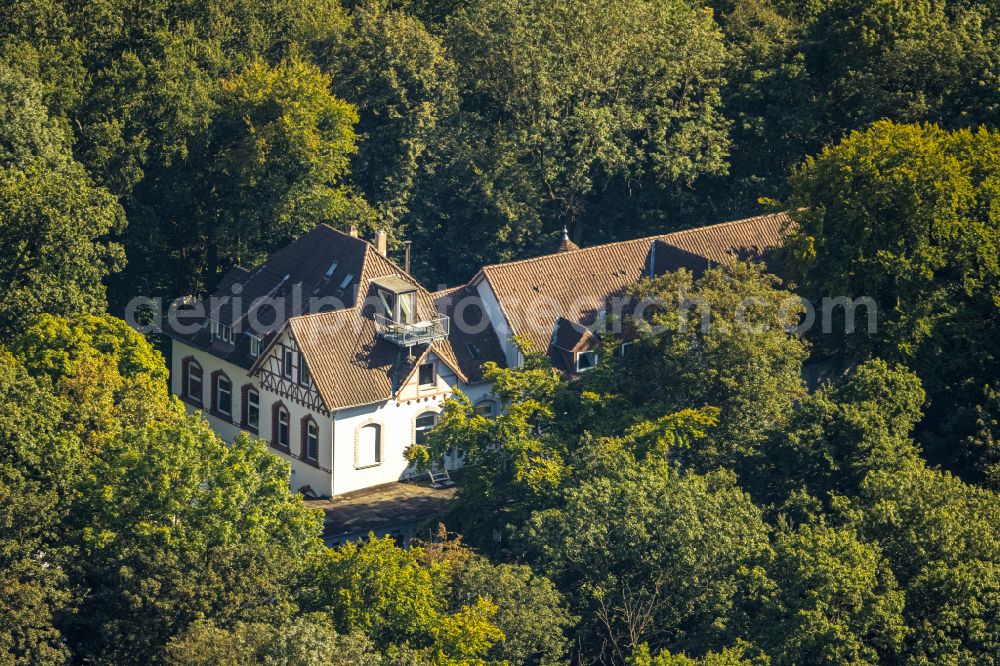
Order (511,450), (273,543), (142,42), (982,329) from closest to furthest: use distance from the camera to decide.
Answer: (273,543) → (511,450) → (982,329) → (142,42)

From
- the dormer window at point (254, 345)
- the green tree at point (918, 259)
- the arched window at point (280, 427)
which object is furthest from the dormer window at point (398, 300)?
the green tree at point (918, 259)

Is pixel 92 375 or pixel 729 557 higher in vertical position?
pixel 92 375

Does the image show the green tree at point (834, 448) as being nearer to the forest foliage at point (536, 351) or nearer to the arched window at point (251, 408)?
the forest foliage at point (536, 351)

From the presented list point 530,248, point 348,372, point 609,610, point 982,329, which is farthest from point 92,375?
point 982,329

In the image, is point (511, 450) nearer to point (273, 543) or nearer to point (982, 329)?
point (273, 543)

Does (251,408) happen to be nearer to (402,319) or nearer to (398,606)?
(402,319)

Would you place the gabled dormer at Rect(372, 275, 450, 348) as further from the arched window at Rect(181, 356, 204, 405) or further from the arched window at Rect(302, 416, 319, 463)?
the arched window at Rect(181, 356, 204, 405)

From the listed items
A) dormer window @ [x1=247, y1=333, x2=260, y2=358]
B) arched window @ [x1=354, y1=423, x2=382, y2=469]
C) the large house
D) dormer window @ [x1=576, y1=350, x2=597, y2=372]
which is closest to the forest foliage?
the large house
